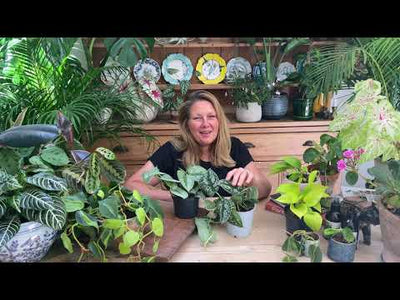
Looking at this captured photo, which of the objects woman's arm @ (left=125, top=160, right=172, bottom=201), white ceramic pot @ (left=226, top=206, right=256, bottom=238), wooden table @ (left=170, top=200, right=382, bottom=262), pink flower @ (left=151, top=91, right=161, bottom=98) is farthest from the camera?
pink flower @ (left=151, top=91, right=161, bottom=98)

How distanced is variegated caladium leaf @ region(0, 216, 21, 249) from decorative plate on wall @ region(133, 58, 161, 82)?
2248 millimetres

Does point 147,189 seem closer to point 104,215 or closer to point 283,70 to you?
point 104,215

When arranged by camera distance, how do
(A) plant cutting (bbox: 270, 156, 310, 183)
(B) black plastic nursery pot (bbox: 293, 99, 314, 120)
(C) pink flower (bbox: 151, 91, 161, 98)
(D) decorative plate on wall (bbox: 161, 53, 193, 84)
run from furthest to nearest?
1. (D) decorative plate on wall (bbox: 161, 53, 193, 84)
2. (B) black plastic nursery pot (bbox: 293, 99, 314, 120)
3. (C) pink flower (bbox: 151, 91, 161, 98)
4. (A) plant cutting (bbox: 270, 156, 310, 183)

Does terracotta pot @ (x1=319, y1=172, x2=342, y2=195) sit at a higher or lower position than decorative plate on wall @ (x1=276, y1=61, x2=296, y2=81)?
lower

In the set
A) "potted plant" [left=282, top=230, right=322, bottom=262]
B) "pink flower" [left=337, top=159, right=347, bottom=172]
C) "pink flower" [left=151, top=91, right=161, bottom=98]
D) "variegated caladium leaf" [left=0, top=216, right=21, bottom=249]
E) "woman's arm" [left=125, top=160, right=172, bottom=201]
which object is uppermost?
"pink flower" [left=151, top=91, right=161, bottom=98]

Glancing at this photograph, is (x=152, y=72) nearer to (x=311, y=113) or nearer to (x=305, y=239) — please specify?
(x=311, y=113)

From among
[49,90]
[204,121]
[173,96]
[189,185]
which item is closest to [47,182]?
[189,185]

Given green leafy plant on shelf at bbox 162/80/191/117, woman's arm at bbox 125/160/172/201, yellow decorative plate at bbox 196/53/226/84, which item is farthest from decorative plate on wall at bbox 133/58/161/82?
woman's arm at bbox 125/160/172/201

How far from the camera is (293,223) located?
1064 mm

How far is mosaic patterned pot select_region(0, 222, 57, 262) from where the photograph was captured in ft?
2.88

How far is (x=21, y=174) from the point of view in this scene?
0.95 m

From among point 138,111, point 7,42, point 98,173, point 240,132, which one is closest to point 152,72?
point 138,111

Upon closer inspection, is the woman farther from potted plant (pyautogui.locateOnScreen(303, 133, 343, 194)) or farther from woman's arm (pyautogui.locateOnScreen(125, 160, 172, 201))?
potted plant (pyautogui.locateOnScreen(303, 133, 343, 194))

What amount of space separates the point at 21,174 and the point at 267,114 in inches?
92.5
